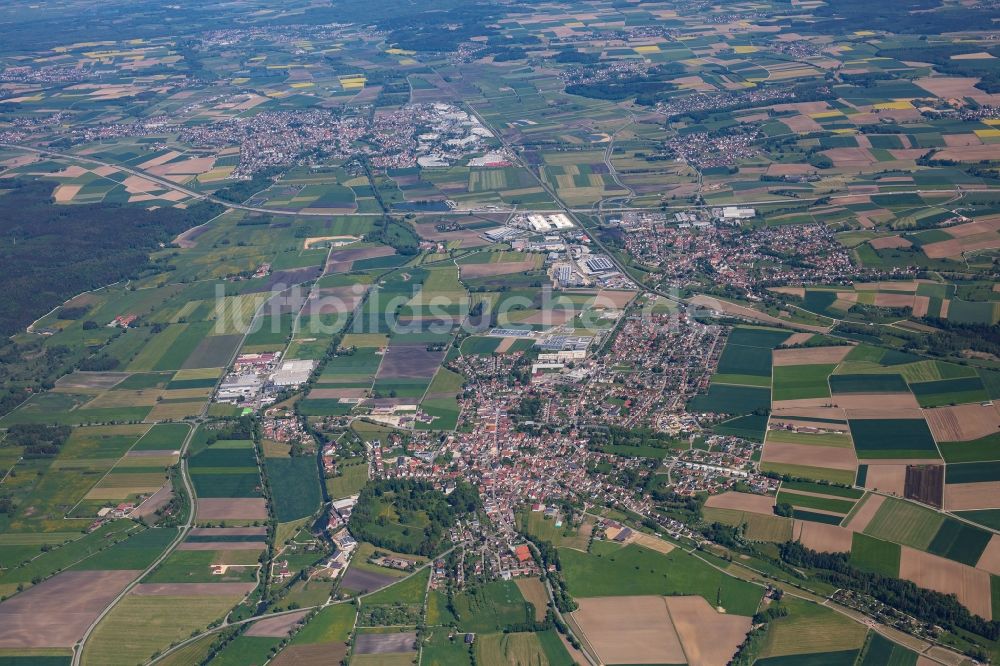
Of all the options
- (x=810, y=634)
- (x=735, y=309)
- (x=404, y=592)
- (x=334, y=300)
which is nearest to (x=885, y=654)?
(x=810, y=634)

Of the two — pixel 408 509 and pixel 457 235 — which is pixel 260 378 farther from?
pixel 457 235

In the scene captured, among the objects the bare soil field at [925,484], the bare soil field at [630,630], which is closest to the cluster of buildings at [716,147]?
the bare soil field at [925,484]

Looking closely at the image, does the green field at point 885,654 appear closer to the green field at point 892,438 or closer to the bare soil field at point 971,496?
the bare soil field at point 971,496

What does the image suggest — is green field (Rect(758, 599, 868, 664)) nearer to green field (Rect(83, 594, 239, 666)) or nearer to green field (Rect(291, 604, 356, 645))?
green field (Rect(291, 604, 356, 645))

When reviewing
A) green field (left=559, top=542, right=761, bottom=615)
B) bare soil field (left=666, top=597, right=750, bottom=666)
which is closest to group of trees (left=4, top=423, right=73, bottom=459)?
green field (left=559, top=542, right=761, bottom=615)

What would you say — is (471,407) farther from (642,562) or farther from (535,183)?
(535,183)

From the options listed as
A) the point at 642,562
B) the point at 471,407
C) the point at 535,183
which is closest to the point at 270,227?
the point at 535,183
